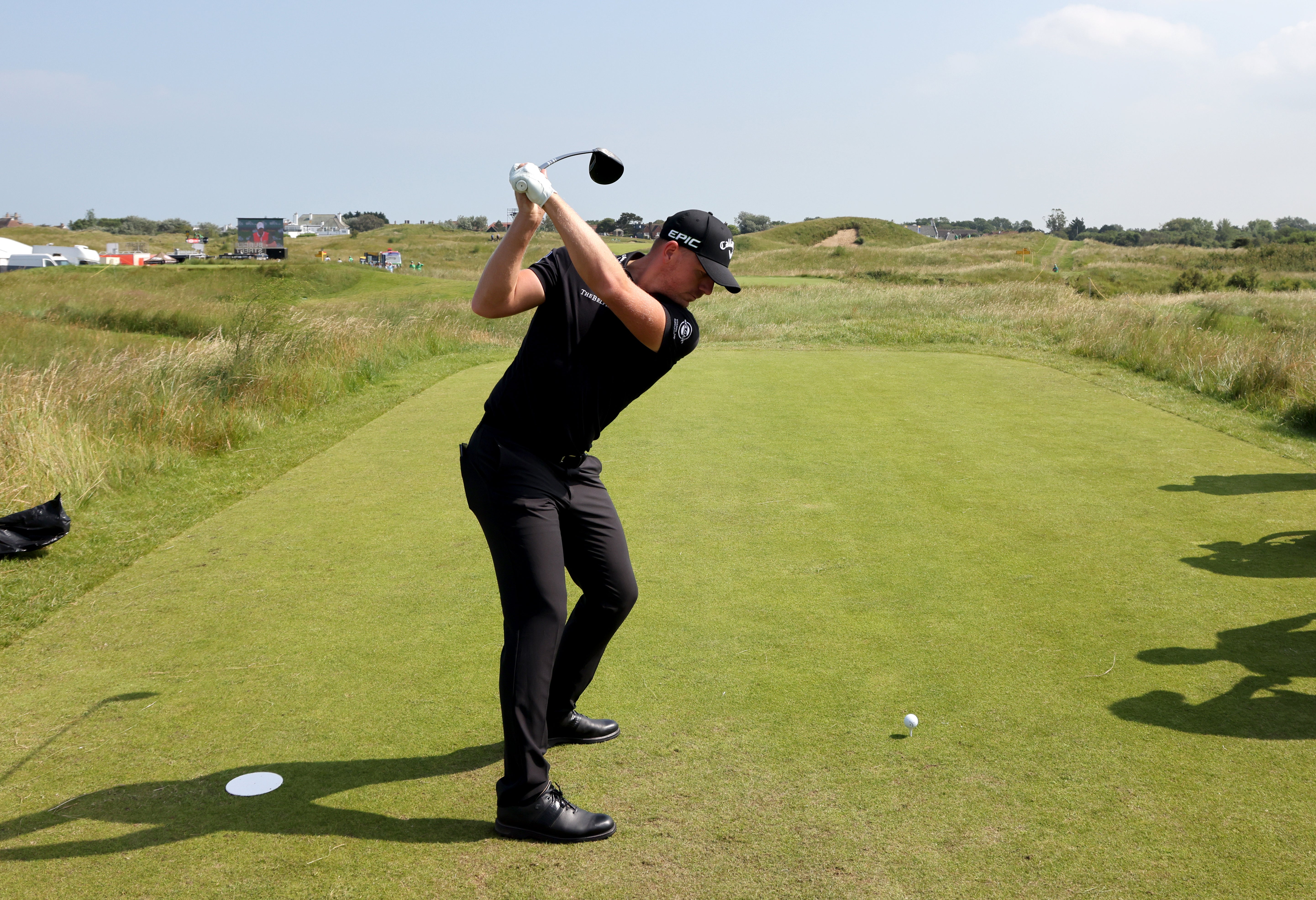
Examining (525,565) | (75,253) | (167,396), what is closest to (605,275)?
(525,565)

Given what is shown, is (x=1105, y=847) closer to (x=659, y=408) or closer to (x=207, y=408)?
(x=659, y=408)

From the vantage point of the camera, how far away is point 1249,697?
160 inches

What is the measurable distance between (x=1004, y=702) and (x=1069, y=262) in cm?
6699

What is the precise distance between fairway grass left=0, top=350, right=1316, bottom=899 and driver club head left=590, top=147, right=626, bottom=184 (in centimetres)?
216

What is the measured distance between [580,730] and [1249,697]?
2.92 m

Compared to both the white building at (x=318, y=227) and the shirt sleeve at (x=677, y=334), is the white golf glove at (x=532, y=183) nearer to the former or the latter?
the shirt sleeve at (x=677, y=334)

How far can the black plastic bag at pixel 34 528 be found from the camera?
5.91 m

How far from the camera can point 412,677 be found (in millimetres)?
4215

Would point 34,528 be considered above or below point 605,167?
below

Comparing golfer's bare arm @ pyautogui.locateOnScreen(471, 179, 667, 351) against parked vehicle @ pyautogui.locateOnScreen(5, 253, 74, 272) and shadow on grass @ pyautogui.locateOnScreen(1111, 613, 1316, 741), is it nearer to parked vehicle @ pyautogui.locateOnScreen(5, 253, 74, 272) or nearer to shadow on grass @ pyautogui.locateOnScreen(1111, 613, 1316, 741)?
shadow on grass @ pyautogui.locateOnScreen(1111, 613, 1316, 741)

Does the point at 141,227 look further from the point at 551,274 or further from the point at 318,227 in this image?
the point at 551,274

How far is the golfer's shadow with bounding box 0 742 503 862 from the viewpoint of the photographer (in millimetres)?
3020

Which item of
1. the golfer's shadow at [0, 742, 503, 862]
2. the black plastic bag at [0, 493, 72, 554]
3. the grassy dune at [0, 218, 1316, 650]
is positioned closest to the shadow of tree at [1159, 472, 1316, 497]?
the grassy dune at [0, 218, 1316, 650]

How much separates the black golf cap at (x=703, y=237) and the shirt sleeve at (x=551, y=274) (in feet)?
1.24
